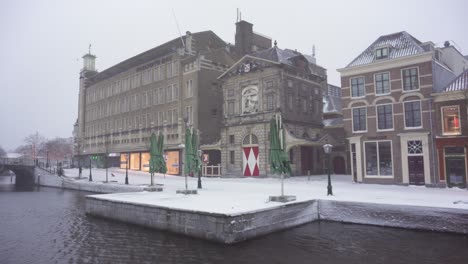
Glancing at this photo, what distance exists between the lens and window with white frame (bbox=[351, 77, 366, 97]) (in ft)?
97.7

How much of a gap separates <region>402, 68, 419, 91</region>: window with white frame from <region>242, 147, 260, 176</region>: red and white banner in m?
16.0

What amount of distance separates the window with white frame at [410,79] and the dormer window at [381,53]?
6.96 feet

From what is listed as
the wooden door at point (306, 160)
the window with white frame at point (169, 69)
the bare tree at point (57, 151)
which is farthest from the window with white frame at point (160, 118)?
the bare tree at point (57, 151)

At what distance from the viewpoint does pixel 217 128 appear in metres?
45.6

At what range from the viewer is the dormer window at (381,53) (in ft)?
94.2

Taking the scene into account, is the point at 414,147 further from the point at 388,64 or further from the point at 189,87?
the point at 189,87

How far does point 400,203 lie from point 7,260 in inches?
601

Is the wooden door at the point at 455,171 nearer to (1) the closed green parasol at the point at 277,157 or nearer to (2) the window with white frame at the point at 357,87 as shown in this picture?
(2) the window with white frame at the point at 357,87

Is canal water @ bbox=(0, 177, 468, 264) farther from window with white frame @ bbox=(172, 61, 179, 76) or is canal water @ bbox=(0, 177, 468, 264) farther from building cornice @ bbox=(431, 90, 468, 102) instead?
window with white frame @ bbox=(172, 61, 179, 76)

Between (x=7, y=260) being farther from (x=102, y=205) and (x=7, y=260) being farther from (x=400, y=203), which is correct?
(x=400, y=203)

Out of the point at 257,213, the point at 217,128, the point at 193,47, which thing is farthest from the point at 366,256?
the point at 193,47

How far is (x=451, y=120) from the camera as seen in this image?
2527 cm

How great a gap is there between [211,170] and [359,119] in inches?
756

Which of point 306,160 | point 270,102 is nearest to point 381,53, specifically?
point 270,102
